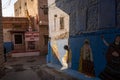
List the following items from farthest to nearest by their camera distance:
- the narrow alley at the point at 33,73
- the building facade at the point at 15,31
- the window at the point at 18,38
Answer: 1. the window at the point at 18,38
2. the building facade at the point at 15,31
3. the narrow alley at the point at 33,73

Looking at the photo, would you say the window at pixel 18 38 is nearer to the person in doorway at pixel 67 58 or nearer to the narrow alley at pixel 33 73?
the narrow alley at pixel 33 73

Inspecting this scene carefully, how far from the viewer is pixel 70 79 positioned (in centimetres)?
1125

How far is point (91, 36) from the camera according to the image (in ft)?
35.0

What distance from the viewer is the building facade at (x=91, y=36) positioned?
8930 mm

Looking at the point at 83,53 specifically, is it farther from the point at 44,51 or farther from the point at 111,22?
the point at 44,51

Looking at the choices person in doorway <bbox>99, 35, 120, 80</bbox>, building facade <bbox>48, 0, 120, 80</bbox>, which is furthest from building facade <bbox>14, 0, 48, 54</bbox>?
person in doorway <bbox>99, 35, 120, 80</bbox>

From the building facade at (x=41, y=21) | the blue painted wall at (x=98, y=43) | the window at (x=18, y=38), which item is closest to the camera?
the blue painted wall at (x=98, y=43)

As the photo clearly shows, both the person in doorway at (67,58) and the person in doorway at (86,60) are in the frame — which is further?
the person in doorway at (67,58)

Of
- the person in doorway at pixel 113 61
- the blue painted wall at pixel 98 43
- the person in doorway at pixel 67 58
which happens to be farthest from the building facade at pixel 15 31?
the person in doorway at pixel 113 61

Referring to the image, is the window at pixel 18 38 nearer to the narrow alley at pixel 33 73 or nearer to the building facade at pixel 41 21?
the building facade at pixel 41 21

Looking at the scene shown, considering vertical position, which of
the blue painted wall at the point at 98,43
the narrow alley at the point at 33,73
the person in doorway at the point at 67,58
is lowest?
the narrow alley at the point at 33,73

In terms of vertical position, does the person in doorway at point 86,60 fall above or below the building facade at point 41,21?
below

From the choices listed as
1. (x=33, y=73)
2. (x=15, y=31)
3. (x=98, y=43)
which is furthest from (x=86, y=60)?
(x=15, y=31)

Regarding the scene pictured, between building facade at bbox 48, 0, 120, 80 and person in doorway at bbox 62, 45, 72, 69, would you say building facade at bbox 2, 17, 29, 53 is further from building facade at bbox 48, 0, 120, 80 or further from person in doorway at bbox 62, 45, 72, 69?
person in doorway at bbox 62, 45, 72, 69
